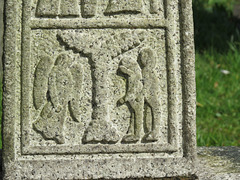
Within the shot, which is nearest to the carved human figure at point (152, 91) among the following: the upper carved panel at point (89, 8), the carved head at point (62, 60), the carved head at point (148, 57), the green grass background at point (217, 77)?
the carved head at point (148, 57)

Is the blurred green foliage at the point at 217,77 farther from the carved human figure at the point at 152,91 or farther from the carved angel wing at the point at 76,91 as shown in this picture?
the carved angel wing at the point at 76,91

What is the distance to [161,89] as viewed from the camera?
1.79 metres

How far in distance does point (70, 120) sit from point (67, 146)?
0.35 feet

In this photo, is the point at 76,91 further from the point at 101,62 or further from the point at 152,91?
the point at 152,91

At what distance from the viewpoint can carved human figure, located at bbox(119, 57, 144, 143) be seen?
1.78 meters

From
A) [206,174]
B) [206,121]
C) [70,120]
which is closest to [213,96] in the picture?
[206,121]

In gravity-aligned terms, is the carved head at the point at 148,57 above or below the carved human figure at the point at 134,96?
above

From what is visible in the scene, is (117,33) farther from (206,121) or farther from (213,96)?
(213,96)

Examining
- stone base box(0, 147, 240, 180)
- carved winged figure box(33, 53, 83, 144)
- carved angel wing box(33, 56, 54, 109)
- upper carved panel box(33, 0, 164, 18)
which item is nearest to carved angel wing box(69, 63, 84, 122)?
carved winged figure box(33, 53, 83, 144)

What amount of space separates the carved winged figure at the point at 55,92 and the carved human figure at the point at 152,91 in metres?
0.27

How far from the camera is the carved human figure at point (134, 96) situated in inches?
69.9

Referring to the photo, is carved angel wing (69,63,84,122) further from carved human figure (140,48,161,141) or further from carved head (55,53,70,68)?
carved human figure (140,48,161,141)

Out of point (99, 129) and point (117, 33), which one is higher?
point (117, 33)

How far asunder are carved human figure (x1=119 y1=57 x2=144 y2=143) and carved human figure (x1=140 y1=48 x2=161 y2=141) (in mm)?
25
